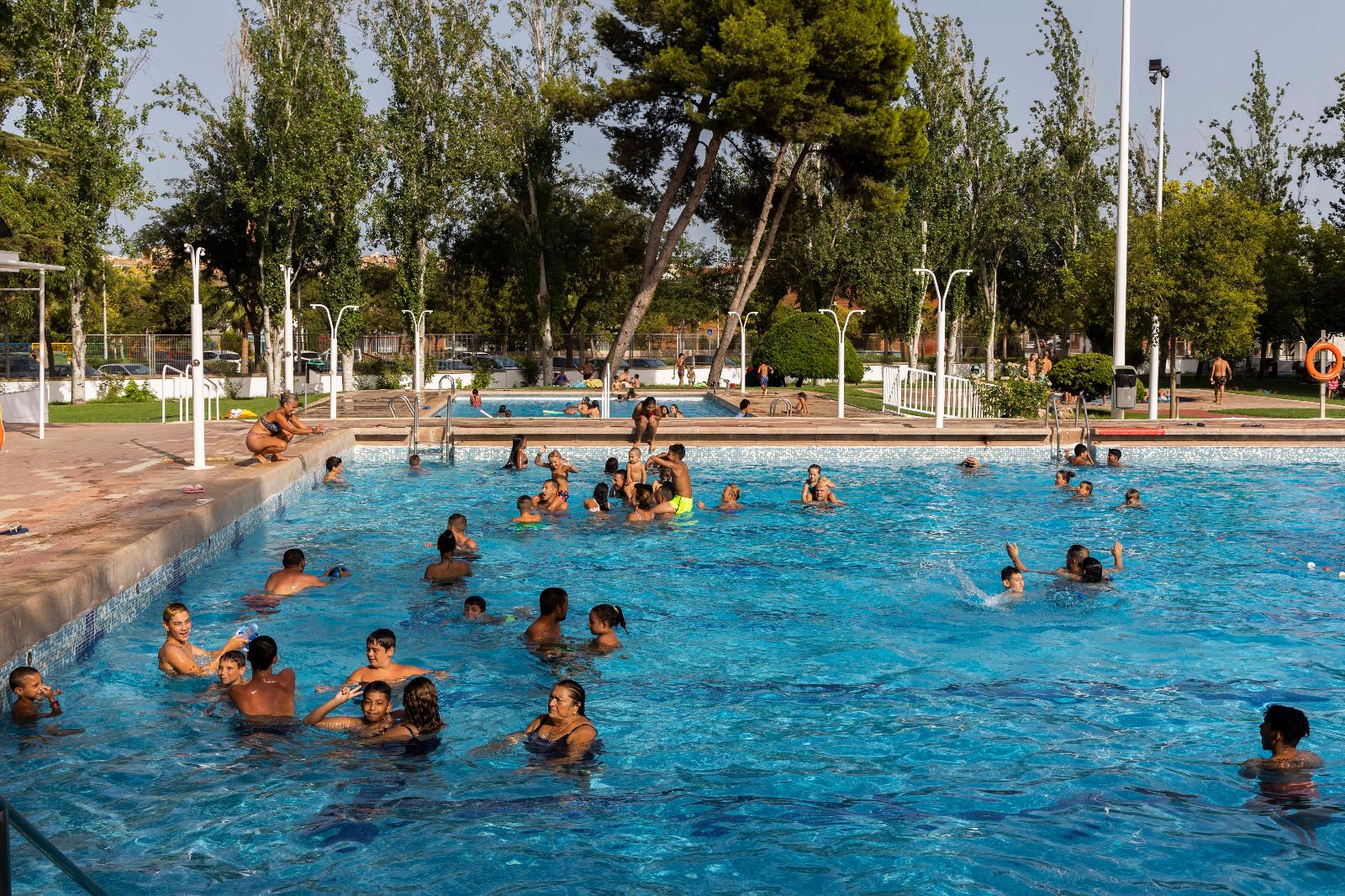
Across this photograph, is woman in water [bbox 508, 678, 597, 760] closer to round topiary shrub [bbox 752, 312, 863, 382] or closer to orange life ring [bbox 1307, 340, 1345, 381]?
orange life ring [bbox 1307, 340, 1345, 381]

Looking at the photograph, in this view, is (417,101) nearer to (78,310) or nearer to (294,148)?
(294,148)

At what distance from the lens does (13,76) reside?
2948 cm

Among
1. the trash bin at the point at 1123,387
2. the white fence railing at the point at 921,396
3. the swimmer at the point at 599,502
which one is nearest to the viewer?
the swimmer at the point at 599,502

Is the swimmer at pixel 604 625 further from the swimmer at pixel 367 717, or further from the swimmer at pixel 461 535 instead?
the swimmer at pixel 461 535

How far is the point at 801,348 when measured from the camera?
129ft

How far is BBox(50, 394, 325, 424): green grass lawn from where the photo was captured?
2542cm

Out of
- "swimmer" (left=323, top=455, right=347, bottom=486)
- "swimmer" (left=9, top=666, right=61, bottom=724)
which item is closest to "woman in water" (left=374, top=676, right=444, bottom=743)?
"swimmer" (left=9, top=666, right=61, bottom=724)

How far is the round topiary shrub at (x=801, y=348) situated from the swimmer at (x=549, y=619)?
100 feet

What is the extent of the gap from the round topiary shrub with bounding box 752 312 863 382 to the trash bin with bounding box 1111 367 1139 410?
1663 cm

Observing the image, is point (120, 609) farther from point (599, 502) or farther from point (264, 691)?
point (599, 502)

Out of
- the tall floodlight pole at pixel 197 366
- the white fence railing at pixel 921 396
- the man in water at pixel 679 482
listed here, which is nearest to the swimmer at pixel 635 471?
the man in water at pixel 679 482

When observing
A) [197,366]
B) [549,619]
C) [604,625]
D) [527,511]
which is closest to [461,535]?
[527,511]

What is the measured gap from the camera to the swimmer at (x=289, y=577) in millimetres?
11070

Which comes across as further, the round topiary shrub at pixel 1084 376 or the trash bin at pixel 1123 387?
the round topiary shrub at pixel 1084 376
